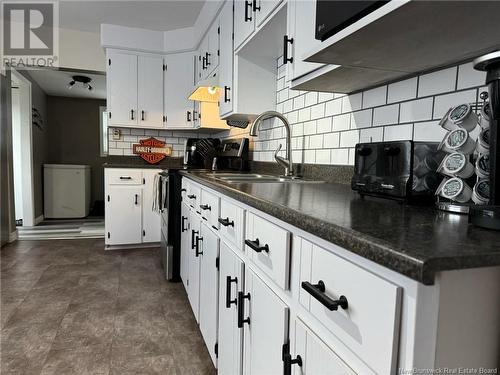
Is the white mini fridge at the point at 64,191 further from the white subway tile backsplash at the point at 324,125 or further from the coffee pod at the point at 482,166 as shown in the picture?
the coffee pod at the point at 482,166

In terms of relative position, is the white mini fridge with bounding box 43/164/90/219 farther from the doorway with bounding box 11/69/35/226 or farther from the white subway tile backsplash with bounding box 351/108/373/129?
the white subway tile backsplash with bounding box 351/108/373/129

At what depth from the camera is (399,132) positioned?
1.32m

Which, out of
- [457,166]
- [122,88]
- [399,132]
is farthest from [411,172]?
[122,88]

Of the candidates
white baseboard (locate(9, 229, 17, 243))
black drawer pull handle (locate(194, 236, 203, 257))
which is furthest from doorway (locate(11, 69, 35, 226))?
black drawer pull handle (locate(194, 236, 203, 257))

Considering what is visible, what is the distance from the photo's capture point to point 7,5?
3330 millimetres

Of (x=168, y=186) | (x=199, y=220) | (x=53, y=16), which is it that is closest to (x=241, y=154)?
(x=168, y=186)

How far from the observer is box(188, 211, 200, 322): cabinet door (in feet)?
6.32

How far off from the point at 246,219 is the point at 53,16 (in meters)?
3.65

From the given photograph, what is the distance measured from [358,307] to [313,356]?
0.68 feet

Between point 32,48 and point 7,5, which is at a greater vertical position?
point 7,5

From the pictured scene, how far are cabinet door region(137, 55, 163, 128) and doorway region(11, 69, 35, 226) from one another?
205cm

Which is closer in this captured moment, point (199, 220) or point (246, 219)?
point (246, 219)

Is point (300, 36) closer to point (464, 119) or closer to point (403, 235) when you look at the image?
point (464, 119)

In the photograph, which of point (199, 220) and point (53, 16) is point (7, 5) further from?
point (199, 220)
